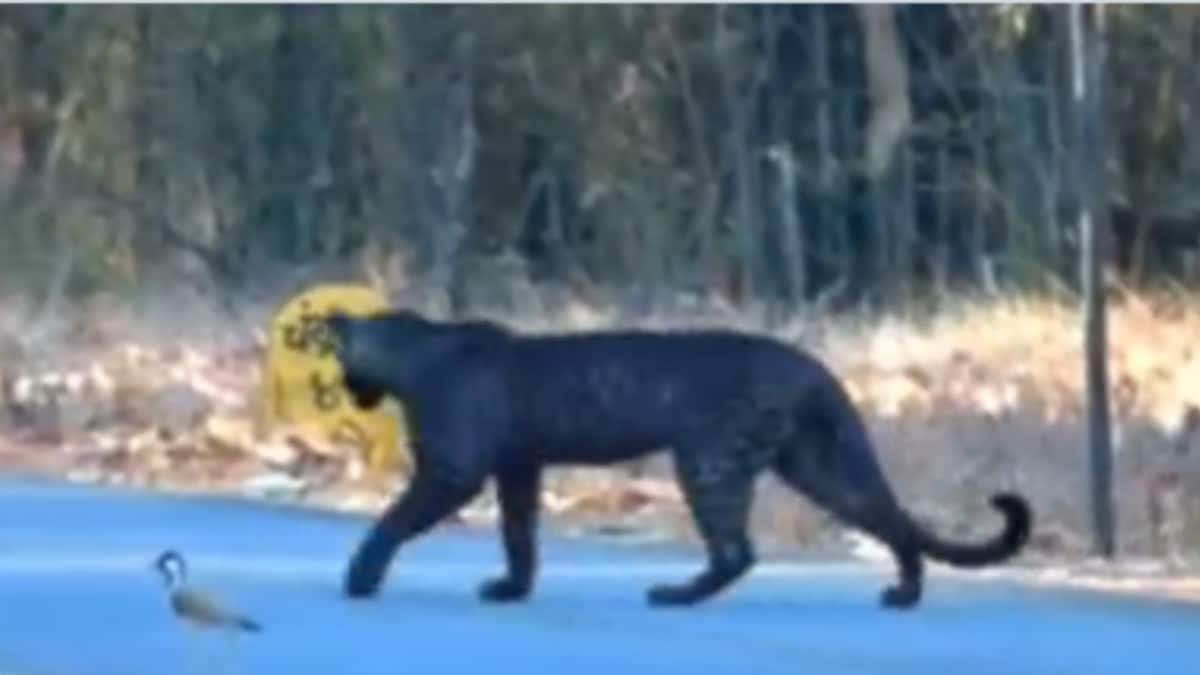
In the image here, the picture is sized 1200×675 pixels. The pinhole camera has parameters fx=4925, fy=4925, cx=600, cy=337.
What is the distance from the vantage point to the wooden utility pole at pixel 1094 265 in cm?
1881

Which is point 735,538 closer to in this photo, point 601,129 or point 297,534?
point 297,534

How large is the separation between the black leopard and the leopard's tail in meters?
0.02

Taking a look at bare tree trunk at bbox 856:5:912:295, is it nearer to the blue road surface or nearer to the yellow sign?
the yellow sign

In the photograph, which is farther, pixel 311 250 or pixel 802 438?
pixel 311 250

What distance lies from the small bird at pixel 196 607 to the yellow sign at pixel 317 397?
687 cm

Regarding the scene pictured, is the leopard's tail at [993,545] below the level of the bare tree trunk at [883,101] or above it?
below

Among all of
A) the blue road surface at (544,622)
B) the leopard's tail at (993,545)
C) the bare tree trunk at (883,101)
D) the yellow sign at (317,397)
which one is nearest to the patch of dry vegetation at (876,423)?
the yellow sign at (317,397)

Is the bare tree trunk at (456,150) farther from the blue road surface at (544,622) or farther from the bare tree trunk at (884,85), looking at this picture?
the blue road surface at (544,622)

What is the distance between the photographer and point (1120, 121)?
3766 centimetres

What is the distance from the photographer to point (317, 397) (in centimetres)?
2325

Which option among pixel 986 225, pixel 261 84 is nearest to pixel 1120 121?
pixel 986 225

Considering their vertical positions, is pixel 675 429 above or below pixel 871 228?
below

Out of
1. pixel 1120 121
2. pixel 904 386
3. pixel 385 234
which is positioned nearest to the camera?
pixel 904 386

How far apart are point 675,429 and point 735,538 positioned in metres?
0.37
